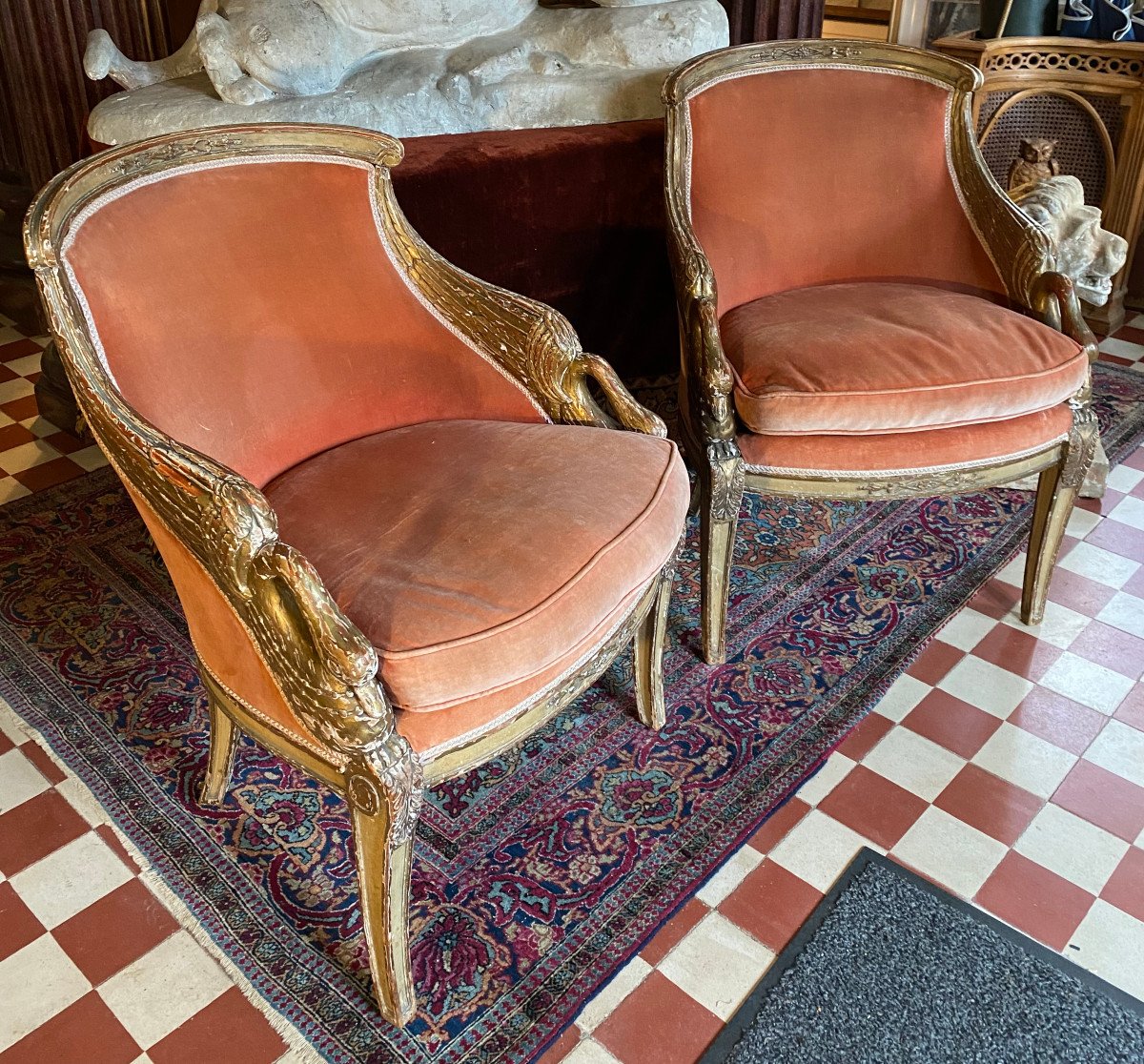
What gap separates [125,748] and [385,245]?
927mm

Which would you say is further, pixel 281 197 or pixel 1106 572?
pixel 1106 572

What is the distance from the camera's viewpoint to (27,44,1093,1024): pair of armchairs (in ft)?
3.83

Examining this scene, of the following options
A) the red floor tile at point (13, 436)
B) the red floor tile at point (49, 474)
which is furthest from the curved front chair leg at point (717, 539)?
the red floor tile at point (13, 436)

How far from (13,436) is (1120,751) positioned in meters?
2.63

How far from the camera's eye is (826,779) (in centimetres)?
167

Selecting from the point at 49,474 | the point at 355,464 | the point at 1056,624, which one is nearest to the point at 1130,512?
the point at 1056,624

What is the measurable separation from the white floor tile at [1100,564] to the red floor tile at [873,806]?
820mm

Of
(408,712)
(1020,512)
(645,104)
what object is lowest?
(1020,512)

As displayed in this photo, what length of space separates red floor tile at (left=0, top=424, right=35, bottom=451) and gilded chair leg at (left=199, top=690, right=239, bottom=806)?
4.83 ft

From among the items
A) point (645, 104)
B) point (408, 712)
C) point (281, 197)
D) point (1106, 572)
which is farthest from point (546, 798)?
point (645, 104)

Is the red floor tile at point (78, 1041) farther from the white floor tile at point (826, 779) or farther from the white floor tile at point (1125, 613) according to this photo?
the white floor tile at point (1125, 613)

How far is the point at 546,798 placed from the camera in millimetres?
1640

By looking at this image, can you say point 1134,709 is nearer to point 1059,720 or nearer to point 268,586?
point 1059,720

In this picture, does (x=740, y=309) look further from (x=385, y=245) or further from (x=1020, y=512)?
(x=1020, y=512)
